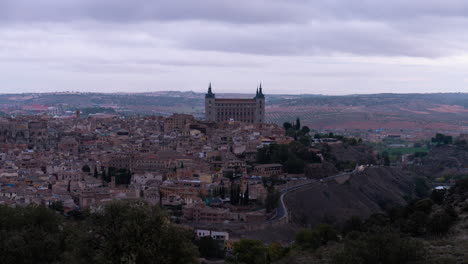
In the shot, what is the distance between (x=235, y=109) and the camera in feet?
257

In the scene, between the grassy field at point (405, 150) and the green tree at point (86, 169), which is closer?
the green tree at point (86, 169)

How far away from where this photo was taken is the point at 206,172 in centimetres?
4078

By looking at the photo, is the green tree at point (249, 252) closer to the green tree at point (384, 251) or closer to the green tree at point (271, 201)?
the green tree at point (384, 251)

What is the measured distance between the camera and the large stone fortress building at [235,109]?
78000 millimetres

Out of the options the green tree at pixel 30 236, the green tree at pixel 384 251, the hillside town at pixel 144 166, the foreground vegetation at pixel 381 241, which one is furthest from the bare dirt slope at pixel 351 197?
the green tree at pixel 384 251

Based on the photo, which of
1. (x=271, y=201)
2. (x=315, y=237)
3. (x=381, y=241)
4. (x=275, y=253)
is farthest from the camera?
Result: (x=271, y=201)

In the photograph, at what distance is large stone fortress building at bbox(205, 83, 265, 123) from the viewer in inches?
3071

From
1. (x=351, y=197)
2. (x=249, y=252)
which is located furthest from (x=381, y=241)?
(x=351, y=197)

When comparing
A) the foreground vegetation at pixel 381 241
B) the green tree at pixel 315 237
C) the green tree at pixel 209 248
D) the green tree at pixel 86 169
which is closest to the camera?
the foreground vegetation at pixel 381 241

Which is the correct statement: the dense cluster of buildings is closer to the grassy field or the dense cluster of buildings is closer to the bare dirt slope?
the bare dirt slope

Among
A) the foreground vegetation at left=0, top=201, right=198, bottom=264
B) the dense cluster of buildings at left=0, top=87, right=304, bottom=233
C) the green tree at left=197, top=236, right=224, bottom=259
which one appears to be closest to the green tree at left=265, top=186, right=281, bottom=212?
the dense cluster of buildings at left=0, top=87, right=304, bottom=233

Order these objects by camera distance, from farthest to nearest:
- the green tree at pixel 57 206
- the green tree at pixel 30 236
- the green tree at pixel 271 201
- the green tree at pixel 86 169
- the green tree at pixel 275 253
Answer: the green tree at pixel 86 169
the green tree at pixel 271 201
the green tree at pixel 57 206
the green tree at pixel 275 253
the green tree at pixel 30 236

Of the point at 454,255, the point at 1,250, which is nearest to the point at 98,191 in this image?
the point at 1,250

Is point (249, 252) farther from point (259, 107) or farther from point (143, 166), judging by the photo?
point (259, 107)
